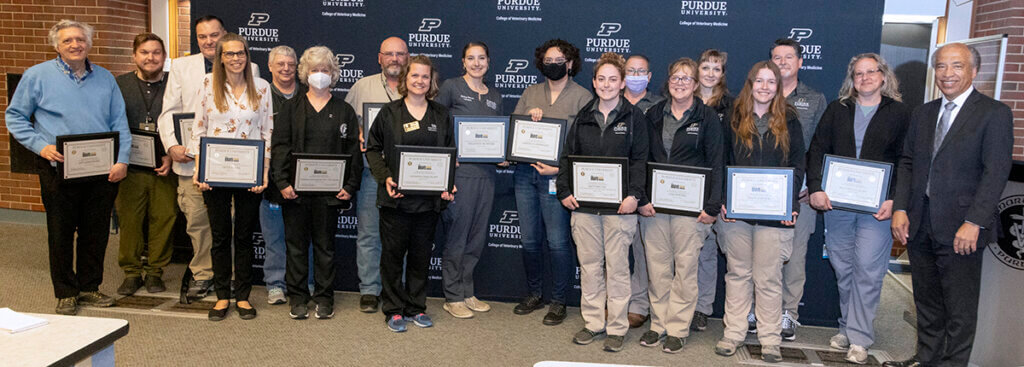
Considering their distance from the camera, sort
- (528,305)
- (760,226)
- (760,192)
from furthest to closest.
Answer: (528,305) → (760,226) → (760,192)

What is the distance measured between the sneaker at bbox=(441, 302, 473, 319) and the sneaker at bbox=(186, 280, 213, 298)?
1658mm

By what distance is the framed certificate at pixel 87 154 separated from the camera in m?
4.07

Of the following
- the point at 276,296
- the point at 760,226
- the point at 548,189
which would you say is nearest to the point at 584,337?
the point at 548,189

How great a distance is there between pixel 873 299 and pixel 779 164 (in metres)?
0.99

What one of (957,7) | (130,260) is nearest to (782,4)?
(957,7)

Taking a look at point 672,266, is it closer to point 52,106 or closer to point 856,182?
point 856,182

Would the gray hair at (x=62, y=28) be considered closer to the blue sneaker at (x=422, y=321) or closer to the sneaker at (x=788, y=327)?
the blue sneaker at (x=422, y=321)

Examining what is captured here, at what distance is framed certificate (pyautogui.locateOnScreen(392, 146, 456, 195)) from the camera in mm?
3971

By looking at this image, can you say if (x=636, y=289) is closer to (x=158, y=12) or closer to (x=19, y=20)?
(x=158, y=12)

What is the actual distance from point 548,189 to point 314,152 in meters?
1.45

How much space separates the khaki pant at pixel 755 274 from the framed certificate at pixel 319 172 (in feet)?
7.45

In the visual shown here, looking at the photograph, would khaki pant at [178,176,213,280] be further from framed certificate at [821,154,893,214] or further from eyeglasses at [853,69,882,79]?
eyeglasses at [853,69,882,79]

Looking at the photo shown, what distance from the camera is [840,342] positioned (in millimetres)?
4164

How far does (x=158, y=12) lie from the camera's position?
24.4ft
